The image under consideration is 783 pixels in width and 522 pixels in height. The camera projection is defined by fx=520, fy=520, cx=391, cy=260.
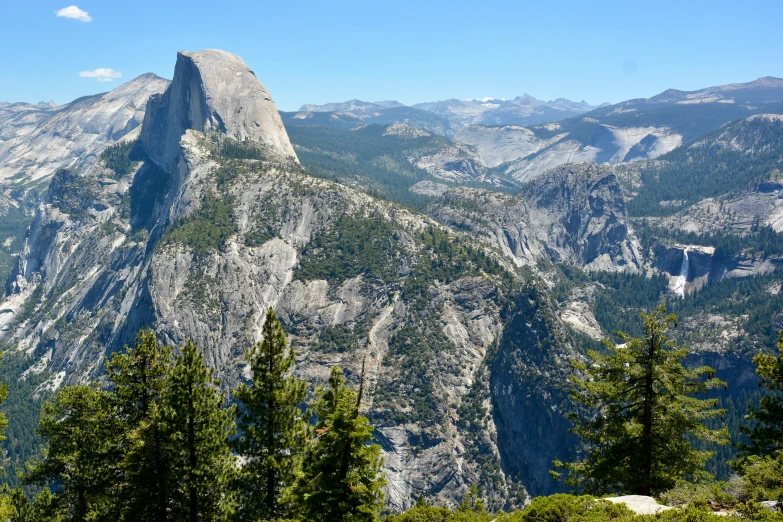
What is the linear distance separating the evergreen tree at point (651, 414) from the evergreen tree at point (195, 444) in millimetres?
22747

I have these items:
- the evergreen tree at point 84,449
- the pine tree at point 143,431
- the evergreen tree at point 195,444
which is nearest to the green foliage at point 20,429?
the evergreen tree at point 84,449

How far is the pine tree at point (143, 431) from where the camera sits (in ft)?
95.8

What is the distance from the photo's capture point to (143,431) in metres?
29.2

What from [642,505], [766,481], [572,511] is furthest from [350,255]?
[766,481]

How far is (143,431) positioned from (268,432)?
6.85 meters

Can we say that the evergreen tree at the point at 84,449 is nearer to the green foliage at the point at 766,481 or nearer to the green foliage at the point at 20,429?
the green foliage at the point at 766,481

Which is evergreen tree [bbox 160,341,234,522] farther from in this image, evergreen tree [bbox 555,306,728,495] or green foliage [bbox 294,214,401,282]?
green foliage [bbox 294,214,401,282]

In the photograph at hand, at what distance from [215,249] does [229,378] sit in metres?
47.6

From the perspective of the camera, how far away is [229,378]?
157250 millimetres

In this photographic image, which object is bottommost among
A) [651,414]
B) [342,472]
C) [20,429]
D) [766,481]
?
[20,429]

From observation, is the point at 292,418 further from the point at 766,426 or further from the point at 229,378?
the point at 229,378

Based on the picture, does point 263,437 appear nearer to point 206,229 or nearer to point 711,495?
point 711,495

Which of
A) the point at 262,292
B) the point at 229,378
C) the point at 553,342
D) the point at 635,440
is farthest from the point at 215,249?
the point at 635,440

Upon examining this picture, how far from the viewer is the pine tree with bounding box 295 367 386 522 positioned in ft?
85.7
